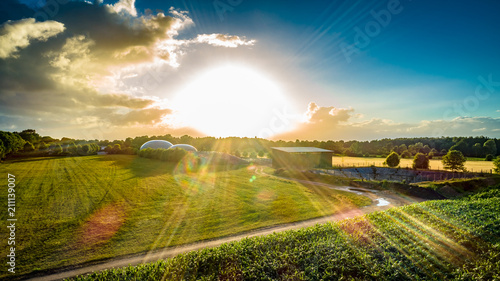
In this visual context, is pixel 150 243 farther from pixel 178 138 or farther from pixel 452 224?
Result: pixel 178 138

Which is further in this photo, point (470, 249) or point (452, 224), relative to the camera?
point (452, 224)

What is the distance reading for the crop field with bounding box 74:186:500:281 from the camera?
6.99m

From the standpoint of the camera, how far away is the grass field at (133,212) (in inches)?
461

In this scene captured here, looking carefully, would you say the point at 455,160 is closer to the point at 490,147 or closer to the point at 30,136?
the point at 490,147

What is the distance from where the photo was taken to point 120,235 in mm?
13156

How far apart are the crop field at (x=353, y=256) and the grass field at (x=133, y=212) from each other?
5.34 m

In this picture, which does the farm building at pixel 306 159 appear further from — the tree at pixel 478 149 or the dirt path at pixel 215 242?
the tree at pixel 478 149

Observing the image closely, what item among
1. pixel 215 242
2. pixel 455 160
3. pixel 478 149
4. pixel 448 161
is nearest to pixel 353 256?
pixel 215 242

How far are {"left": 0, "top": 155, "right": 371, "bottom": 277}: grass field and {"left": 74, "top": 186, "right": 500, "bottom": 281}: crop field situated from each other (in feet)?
17.5

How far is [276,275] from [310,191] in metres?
20.2

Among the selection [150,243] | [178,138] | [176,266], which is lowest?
[150,243]

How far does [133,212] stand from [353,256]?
15.6 metres

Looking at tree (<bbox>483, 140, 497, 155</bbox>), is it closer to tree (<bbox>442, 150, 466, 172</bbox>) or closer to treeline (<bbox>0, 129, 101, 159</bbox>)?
tree (<bbox>442, 150, 466, 172</bbox>)

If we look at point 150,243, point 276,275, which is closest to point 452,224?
point 276,275
